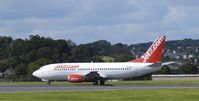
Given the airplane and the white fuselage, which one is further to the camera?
the white fuselage

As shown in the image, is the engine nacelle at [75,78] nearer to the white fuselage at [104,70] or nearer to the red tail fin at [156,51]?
the white fuselage at [104,70]

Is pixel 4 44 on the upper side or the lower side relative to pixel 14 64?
upper

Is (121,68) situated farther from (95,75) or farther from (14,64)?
(14,64)

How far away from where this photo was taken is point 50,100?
30844 millimetres

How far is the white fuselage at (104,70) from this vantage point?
185ft

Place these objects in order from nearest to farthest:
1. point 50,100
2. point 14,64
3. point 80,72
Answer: point 50,100 < point 80,72 < point 14,64

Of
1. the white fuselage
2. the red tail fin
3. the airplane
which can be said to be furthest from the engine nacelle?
the red tail fin

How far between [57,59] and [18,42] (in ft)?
89.0

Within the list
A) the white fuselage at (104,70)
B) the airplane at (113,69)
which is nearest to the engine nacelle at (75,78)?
the airplane at (113,69)

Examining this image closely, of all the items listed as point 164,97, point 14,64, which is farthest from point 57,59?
point 164,97

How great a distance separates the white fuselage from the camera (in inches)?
2224

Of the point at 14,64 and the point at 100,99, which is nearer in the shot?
the point at 100,99

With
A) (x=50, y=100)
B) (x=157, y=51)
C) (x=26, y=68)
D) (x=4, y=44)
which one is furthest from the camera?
(x=4, y=44)

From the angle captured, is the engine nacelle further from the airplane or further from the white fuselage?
the white fuselage
